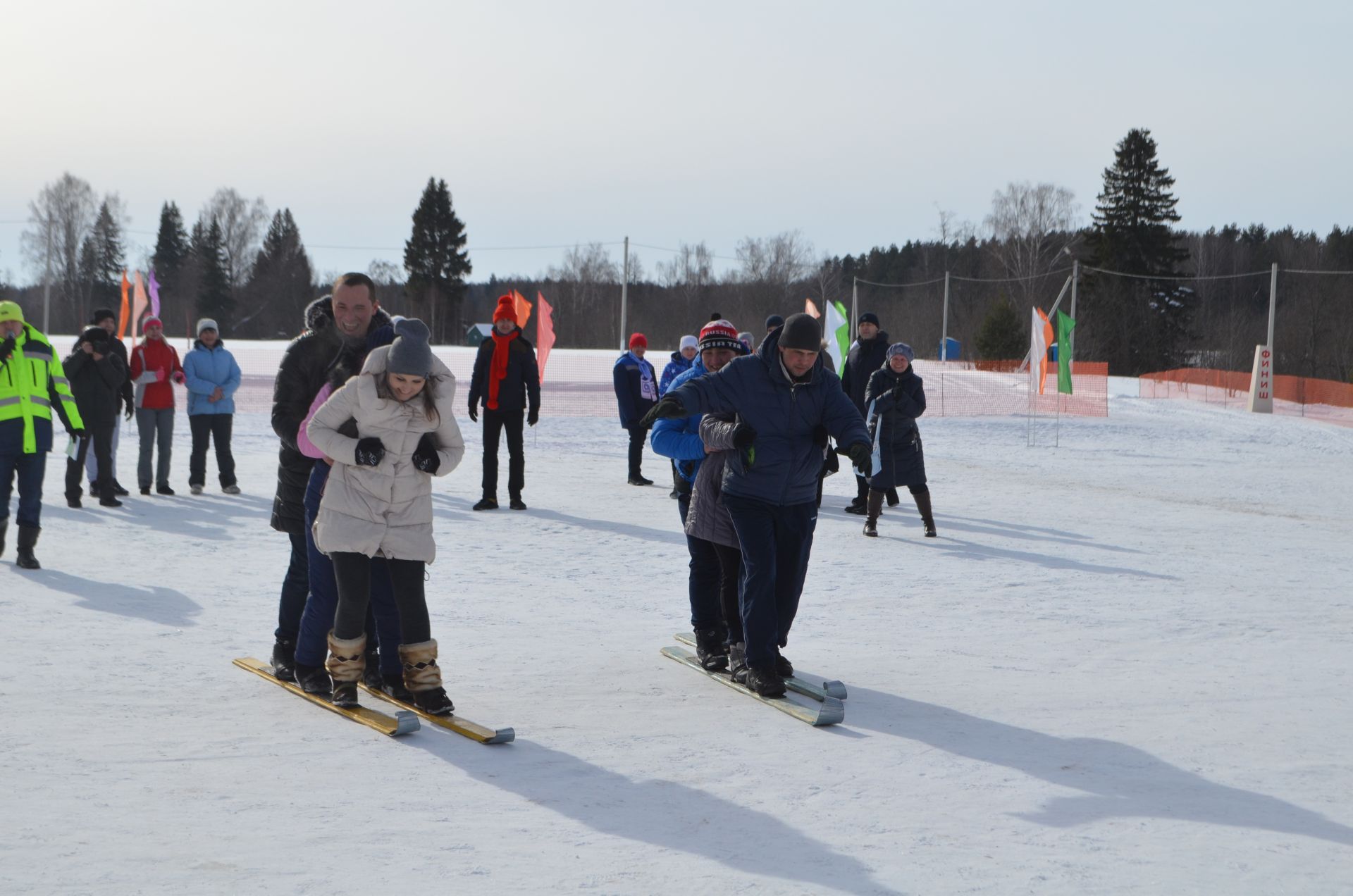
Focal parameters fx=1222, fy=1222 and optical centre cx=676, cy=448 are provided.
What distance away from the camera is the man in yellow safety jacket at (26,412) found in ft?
24.0

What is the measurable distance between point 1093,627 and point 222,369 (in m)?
8.03

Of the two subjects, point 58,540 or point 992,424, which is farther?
point 992,424

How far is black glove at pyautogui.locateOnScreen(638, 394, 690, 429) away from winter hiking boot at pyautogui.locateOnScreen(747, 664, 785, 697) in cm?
108

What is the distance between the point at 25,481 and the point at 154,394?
150 inches

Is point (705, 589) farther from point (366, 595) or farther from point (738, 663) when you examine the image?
point (366, 595)

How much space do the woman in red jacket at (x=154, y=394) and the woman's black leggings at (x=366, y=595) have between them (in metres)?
7.31

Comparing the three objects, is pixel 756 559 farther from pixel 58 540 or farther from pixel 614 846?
pixel 58 540

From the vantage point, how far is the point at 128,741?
167 inches

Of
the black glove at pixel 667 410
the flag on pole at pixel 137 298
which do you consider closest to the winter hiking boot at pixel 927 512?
the black glove at pixel 667 410

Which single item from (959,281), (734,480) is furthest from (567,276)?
(734,480)

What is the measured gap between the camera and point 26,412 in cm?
738

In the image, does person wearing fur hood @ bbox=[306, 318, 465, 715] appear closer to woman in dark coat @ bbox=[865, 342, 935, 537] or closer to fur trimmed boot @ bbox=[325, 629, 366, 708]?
fur trimmed boot @ bbox=[325, 629, 366, 708]

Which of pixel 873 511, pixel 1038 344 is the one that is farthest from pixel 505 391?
pixel 1038 344

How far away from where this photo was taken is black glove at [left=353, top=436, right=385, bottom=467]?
4254 millimetres
